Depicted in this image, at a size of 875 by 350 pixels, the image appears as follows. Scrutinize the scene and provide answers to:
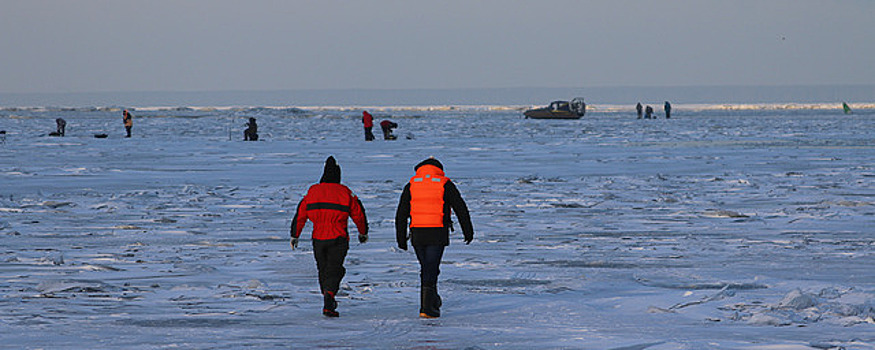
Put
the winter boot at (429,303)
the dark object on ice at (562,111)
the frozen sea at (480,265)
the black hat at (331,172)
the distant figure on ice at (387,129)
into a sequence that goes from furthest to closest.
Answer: the dark object on ice at (562,111), the distant figure on ice at (387,129), the black hat at (331,172), the winter boot at (429,303), the frozen sea at (480,265)

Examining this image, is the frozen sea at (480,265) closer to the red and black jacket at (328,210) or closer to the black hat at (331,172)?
the red and black jacket at (328,210)

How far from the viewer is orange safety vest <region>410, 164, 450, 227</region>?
8.22m

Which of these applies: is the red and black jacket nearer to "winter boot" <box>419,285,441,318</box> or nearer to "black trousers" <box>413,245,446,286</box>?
"black trousers" <box>413,245,446,286</box>

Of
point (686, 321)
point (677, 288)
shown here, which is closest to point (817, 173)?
point (677, 288)

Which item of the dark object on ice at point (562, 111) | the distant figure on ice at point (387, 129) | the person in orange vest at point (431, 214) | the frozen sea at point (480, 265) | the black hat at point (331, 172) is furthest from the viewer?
the dark object on ice at point (562, 111)

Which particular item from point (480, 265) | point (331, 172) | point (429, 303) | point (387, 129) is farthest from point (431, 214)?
point (387, 129)

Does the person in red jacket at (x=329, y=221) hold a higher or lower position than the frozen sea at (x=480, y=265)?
higher

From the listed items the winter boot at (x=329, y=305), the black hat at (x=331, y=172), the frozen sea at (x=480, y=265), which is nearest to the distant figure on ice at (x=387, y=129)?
the frozen sea at (x=480, y=265)

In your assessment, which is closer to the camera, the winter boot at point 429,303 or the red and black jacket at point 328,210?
the winter boot at point 429,303

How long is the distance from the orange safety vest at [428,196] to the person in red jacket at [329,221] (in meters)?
0.38

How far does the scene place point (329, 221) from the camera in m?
8.25

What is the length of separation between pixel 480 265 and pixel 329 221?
2.89 meters

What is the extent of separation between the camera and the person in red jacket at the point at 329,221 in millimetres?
8242

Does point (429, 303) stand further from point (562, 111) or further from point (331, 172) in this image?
point (562, 111)
